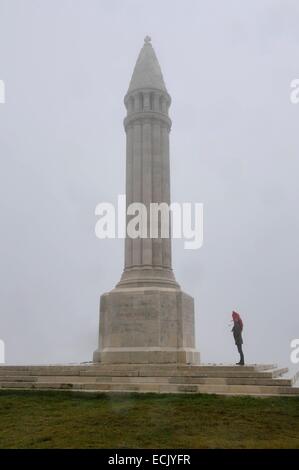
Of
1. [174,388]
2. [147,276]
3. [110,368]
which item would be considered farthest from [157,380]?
[147,276]

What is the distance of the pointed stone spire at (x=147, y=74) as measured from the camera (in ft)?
70.0

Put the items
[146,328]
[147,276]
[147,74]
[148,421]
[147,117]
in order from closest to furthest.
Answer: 1. [148,421]
2. [146,328]
3. [147,276]
4. [147,117]
5. [147,74]

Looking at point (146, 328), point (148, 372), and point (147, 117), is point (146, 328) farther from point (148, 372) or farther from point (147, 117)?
point (147, 117)

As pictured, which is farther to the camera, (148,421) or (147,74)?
(147,74)

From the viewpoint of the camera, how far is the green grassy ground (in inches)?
343

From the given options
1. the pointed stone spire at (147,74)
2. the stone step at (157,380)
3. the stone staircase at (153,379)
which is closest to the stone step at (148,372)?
the stone staircase at (153,379)

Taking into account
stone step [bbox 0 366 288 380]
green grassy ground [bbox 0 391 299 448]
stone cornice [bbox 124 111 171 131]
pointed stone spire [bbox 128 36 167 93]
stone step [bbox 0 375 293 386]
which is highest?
pointed stone spire [bbox 128 36 167 93]

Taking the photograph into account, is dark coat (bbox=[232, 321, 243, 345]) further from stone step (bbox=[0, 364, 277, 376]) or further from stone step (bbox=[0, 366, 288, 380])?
stone step (bbox=[0, 366, 288, 380])

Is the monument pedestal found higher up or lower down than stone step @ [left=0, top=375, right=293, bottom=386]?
higher up

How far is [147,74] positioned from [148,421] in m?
16.7

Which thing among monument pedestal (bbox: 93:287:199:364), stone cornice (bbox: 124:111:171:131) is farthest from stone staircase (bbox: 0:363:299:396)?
stone cornice (bbox: 124:111:171:131)

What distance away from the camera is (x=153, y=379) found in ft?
48.1

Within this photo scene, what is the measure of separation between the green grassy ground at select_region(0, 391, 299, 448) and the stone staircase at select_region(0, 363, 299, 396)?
0.88 metres
